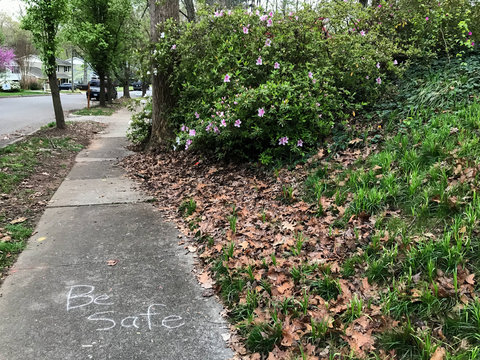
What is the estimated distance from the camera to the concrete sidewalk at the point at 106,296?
264 centimetres

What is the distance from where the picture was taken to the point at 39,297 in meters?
3.22

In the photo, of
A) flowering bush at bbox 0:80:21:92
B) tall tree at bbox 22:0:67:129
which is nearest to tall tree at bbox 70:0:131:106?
tall tree at bbox 22:0:67:129

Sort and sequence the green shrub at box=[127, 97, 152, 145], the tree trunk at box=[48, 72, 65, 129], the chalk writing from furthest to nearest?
the tree trunk at box=[48, 72, 65, 129] < the green shrub at box=[127, 97, 152, 145] < the chalk writing

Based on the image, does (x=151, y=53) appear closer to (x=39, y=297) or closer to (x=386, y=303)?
(x=39, y=297)

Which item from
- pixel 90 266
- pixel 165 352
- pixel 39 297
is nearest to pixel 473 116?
pixel 165 352

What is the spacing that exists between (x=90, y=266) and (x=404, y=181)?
3423 mm

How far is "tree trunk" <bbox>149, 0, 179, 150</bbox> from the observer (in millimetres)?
8008

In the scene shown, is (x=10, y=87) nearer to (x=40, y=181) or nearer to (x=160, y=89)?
(x=160, y=89)

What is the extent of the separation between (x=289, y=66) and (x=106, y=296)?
4.40 meters

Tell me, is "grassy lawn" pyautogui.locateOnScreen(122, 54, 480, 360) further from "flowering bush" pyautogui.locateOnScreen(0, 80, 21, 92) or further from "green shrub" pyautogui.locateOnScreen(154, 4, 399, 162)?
"flowering bush" pyautogui.locateOnScreen(0, 80, 21, 92)

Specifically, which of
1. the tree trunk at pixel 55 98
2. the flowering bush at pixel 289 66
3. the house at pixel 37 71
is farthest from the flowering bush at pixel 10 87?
the flowering bush at pixel 289 66

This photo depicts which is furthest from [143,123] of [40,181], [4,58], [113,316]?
[4,58]

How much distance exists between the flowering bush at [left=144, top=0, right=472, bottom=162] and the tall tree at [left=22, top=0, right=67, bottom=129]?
5.62m

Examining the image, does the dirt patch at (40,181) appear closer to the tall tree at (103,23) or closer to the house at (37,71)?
Result: the tall tree at (103,23)
